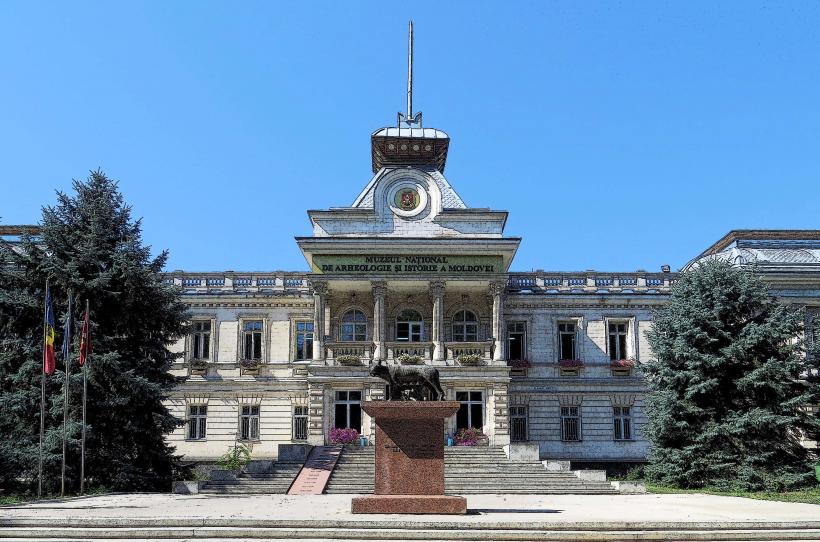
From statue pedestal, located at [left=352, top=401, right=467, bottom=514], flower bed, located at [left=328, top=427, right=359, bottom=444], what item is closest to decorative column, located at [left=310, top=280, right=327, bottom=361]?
flower bed, located at [left=328, top=427, right=359, bottom=444]

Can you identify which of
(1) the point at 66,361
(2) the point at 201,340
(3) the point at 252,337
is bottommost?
(1) the point at 66,361

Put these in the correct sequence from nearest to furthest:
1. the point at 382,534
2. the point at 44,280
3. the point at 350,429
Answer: the point at 382,534 < the point at 44,280 < the point at 350,429

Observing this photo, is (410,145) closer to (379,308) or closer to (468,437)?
(379,308)

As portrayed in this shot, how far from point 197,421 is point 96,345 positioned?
41.1 feet

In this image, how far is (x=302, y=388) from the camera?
3634cm

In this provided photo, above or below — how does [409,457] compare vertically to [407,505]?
above

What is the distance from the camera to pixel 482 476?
26.1 metres

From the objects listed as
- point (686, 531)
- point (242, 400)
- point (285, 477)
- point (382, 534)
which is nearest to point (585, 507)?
point (686, 531)

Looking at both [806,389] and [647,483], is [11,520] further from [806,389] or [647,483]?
[806,389]

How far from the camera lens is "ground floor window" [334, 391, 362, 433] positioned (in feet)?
108

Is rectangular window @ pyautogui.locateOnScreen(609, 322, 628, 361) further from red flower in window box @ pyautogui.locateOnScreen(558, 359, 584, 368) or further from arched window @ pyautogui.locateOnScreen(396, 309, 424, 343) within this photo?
arched window @ pyautogui.locateOnScreen(396, 309, 424, 343)

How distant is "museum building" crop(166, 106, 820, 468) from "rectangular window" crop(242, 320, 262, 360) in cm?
7

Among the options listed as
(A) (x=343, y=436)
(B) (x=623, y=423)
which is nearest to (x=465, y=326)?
(A) (x=343, y=436)

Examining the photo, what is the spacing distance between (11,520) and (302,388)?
2219 cm
